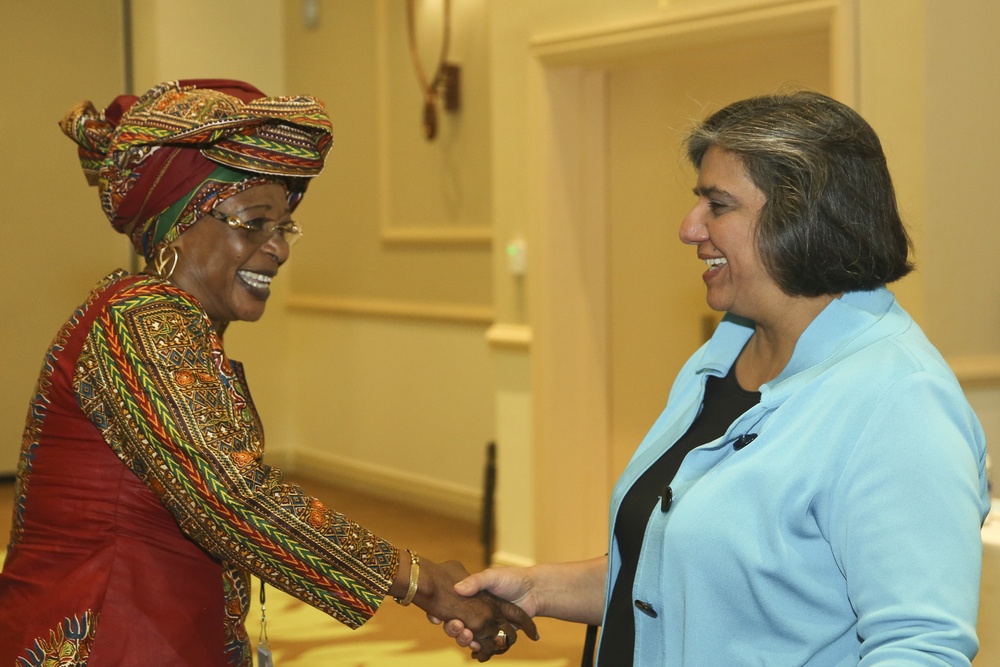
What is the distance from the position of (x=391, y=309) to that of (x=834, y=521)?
5.28 metres

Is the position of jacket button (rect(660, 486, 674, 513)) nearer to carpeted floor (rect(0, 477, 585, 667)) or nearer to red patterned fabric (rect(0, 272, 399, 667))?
red patterned fabric (rect(0, 272, 399, 667))

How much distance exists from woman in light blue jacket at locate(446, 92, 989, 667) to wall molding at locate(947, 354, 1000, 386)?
1994mm

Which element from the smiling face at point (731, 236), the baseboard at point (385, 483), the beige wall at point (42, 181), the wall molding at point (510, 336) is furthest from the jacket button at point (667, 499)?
the beige wall at point (42, 181)

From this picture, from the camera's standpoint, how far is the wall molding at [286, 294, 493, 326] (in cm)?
610

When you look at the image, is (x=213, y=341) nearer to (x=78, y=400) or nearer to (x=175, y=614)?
(x=78, y=400)

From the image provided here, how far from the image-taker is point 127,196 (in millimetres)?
2033

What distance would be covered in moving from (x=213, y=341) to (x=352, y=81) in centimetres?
523

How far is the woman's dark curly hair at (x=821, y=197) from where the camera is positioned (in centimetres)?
160

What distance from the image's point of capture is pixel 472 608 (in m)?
2.12

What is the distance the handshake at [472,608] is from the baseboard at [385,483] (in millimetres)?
4013

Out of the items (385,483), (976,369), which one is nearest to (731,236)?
(976,369)

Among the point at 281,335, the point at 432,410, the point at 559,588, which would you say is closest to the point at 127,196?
A: the point at 559,588

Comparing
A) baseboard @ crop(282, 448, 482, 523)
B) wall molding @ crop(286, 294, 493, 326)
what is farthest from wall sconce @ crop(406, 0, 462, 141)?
baseboard @ crop(282, 448, 482, 523)

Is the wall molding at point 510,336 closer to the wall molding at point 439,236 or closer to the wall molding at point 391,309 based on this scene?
the wall molding at point 391,309
